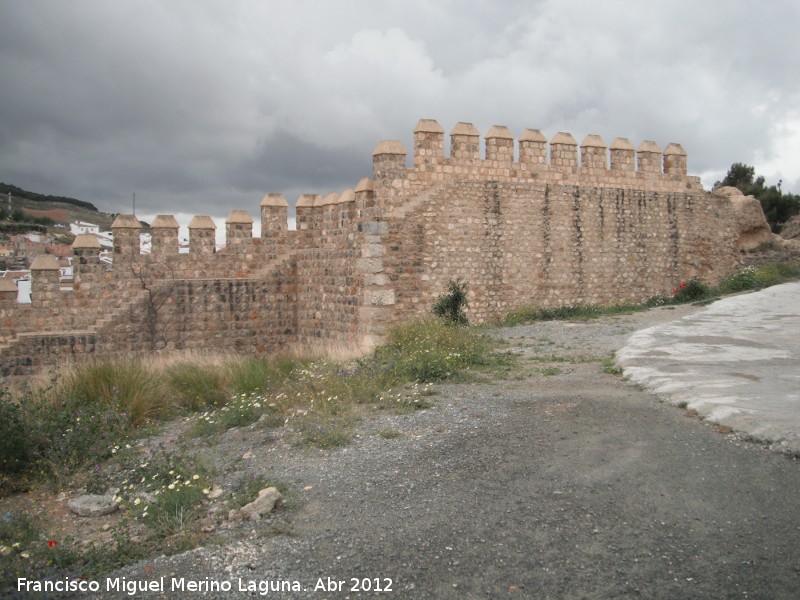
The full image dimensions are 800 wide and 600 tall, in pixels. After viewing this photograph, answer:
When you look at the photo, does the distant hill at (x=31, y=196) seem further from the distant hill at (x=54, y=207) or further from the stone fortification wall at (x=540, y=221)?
the stone fortification wall at (x=540, y=221)

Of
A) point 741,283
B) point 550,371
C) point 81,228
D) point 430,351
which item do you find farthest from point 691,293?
point 81,228

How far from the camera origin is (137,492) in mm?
6270

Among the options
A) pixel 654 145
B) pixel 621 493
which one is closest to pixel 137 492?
pixel 621 493

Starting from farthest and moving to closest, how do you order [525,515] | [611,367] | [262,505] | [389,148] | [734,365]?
[389,148], [611,367], [734,365], [262,505], [525,515]

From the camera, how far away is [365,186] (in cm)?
1366

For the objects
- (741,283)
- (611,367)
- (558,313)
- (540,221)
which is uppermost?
(540,221)

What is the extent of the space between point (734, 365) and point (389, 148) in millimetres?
7810

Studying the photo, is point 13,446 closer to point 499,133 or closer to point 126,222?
point 126,222

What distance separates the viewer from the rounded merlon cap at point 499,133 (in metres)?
14.4

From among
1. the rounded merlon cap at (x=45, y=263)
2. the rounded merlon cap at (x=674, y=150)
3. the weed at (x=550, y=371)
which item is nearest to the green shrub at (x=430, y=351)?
the weed at (x=550, y=371)

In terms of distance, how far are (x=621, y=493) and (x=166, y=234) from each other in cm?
1275

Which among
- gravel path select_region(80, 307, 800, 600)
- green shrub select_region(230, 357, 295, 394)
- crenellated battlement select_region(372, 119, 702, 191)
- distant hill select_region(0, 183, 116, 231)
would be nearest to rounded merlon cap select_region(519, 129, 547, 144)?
crenellated battlement select_region(372, 119, 702, 191)

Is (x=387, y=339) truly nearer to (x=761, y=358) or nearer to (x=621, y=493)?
(x=761, y=358)

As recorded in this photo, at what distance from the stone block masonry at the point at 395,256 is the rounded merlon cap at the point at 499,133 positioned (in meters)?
0.03
